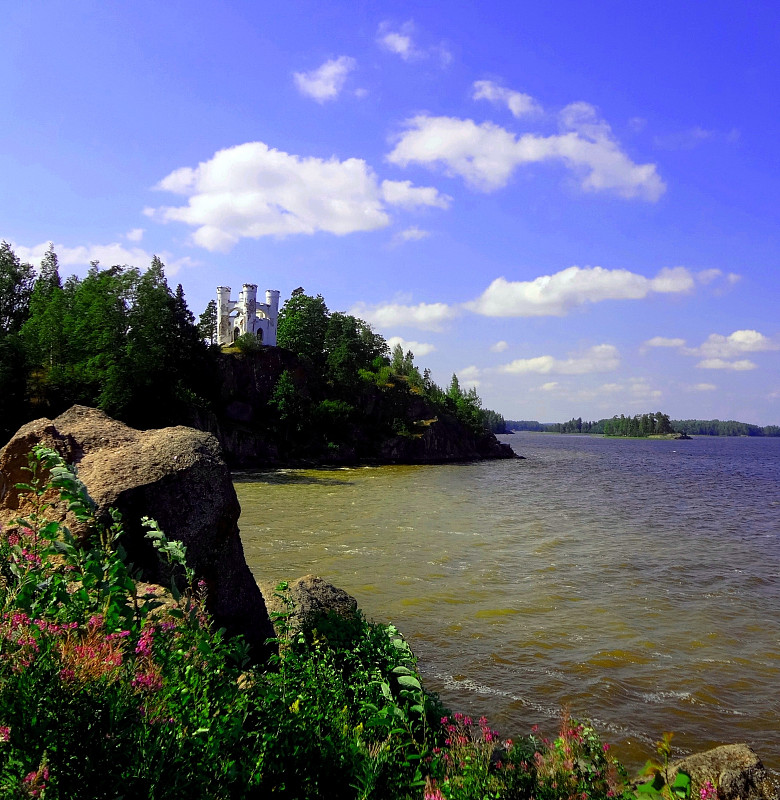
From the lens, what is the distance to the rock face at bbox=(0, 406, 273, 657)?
601 centimetres

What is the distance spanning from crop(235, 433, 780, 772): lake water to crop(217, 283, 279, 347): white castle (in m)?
56.3

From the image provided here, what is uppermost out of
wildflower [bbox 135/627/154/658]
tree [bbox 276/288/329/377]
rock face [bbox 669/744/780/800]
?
tree [bbox 276/288/329/377]

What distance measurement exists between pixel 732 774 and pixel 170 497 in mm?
6434

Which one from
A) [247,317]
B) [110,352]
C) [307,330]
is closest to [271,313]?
[247,317]

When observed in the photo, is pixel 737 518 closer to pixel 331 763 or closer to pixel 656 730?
pixel 656 730

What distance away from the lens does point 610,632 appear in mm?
11656

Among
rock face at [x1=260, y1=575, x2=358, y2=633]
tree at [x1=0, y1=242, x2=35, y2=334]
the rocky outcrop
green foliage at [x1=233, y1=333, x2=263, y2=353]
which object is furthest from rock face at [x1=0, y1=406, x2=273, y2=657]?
the rocky outcrop

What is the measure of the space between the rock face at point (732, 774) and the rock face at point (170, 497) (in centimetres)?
480

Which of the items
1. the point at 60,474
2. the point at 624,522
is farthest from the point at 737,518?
the point at 60,474

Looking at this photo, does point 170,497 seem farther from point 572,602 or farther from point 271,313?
point 271,313

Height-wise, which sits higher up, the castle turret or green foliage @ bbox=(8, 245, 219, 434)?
the castle turret

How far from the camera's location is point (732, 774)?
5.59 metres

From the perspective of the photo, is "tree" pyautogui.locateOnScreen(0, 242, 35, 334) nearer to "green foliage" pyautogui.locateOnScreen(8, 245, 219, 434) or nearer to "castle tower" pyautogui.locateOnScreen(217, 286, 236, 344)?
"green foliage" pyautogui.locateOnScreen(8, 245, 219, 434)

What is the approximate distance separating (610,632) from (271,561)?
943 cm
